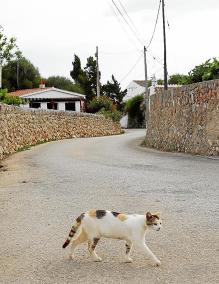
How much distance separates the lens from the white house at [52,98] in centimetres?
5674

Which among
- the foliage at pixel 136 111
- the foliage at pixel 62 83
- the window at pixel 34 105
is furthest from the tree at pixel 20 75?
the foliage at pixel 136 111

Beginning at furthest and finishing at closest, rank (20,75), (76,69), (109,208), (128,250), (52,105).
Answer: (76,69), (20,75), (52,105), (109,208), (128,250)

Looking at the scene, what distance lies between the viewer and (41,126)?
29984 millimetres

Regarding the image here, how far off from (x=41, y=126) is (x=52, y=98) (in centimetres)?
2881

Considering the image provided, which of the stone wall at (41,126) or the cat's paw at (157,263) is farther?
the stone wall at (41,126)

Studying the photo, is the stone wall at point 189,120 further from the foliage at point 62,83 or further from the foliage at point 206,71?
the foliage at point 62,83

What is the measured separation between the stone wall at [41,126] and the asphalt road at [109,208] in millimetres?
5628

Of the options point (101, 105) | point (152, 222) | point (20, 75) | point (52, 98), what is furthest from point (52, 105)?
point (152, 222)

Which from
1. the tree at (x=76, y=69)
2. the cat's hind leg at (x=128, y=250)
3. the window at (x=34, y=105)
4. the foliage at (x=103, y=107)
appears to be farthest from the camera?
the tree at (x=76, y=69)

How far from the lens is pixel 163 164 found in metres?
15.2

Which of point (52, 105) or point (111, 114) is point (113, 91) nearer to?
point (52, 105)

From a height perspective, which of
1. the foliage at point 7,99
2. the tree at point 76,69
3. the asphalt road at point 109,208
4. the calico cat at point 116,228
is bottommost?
the asphalt road at point 109,208

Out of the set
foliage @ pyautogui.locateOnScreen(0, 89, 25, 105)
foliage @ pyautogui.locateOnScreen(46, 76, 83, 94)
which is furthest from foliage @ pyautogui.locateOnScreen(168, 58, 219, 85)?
foliage @ pyautogui.locateOnScreen(46, 76, 83, 94)

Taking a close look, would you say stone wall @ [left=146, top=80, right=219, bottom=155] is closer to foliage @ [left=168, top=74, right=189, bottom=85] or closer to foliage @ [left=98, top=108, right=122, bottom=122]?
foliage @ [left=168, top=74, right=189, bottom=85]
